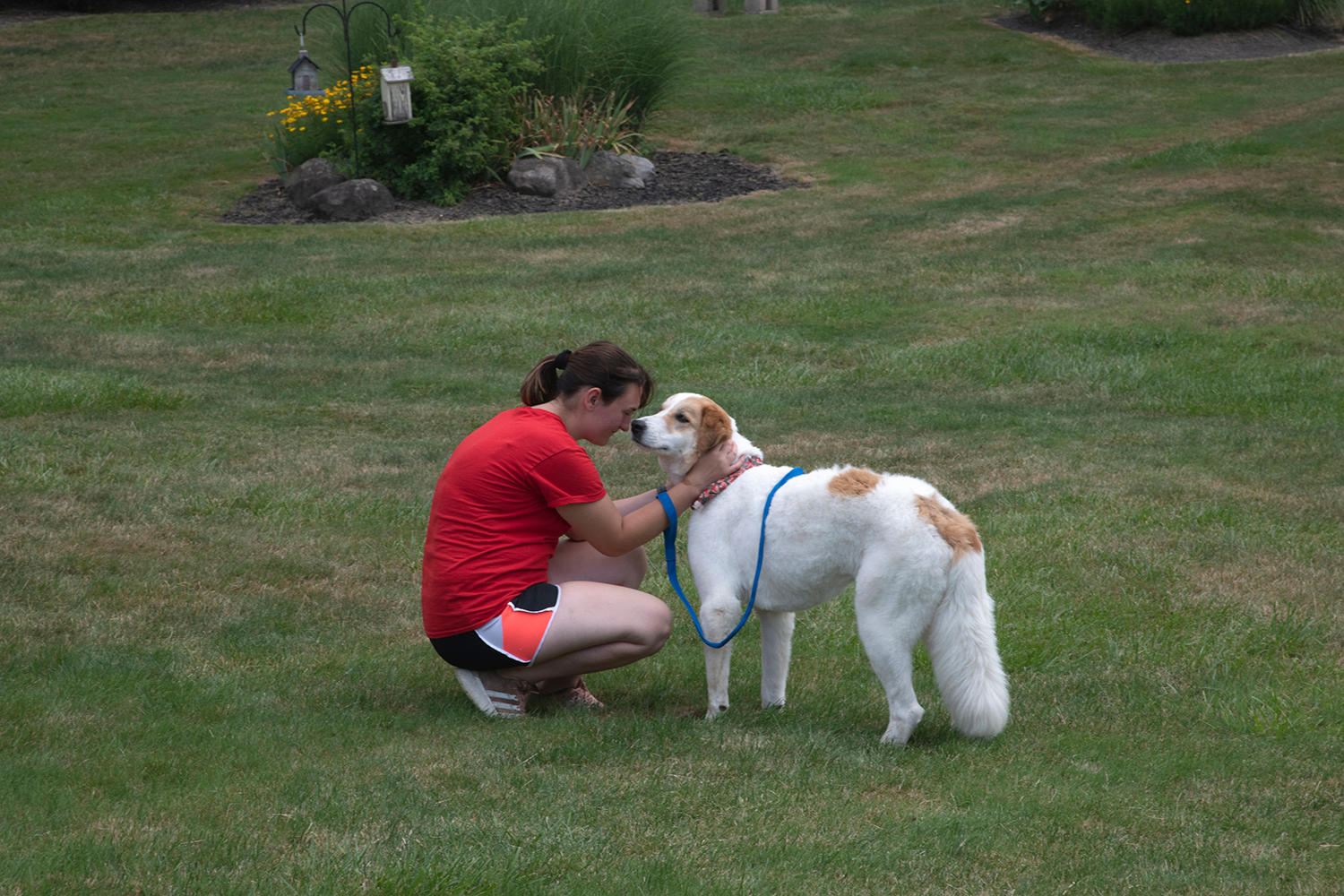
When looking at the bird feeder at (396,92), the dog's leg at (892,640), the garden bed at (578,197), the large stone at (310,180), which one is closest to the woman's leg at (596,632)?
the dog's leg at (892,640)

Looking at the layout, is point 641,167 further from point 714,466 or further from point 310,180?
point 714,466

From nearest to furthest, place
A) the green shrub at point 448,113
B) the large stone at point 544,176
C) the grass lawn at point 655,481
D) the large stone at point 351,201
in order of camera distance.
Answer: the grass lawn at point 655,481, the large stone at point 351,201, the green shrub at point 448,113, the large stone at point 544,176

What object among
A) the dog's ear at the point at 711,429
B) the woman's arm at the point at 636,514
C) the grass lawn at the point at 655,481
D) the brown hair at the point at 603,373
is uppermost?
the brown hair at the point at 603,373

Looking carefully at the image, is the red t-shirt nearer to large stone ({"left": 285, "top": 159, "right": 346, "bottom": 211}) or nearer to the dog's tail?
the dog's tail

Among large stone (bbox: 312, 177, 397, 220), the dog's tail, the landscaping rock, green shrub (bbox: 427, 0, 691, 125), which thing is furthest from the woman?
the landscaping rock

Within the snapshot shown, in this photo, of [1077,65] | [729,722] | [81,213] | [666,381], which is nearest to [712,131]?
[1077,65]

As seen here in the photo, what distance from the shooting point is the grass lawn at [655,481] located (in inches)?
147

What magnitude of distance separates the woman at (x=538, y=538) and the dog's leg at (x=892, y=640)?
0.72 metres

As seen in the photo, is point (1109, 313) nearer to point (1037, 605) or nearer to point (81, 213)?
point (1037, 605)

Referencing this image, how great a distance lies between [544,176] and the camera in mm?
18547

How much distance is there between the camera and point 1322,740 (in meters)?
4.60

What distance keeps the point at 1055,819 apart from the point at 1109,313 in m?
9.69

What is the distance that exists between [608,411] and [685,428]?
353 millimetres

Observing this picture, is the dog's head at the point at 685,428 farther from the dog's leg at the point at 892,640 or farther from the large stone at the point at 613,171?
the large stone at the point at 613,171
